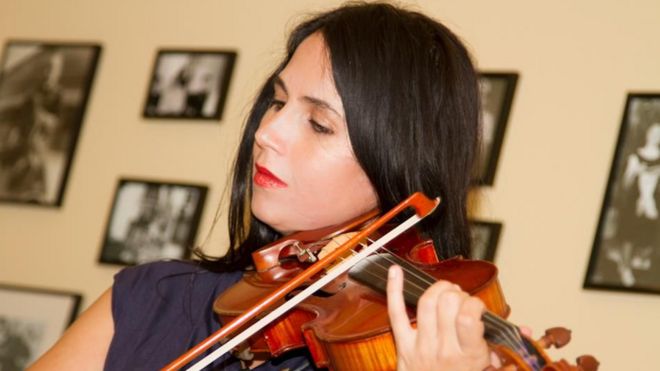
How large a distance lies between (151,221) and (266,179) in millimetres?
1458

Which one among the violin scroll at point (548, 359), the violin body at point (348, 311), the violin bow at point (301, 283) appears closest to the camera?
the violin scroll at point (548, 359)

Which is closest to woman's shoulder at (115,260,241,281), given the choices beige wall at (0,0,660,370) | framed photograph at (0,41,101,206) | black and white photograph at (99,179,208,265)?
beige wall at (0,0,660,370)

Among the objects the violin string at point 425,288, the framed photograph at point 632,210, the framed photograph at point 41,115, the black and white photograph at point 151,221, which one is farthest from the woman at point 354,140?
the framed photograph at point 41,115

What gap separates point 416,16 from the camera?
5.73 feet

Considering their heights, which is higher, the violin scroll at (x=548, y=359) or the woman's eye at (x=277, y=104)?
the woman's eye at (x=277, y=104)

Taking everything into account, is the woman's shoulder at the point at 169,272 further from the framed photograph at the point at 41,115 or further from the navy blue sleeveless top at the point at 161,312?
the framed photograph at the point at 41,115

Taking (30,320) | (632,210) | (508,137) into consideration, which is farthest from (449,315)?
(30,320)

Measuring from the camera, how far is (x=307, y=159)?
1.60 meters

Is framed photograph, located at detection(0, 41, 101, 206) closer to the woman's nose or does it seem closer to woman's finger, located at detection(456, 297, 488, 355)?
the woman's nose

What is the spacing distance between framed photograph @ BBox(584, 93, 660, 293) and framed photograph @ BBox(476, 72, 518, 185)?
0.84 feet

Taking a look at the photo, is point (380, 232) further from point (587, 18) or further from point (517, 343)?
point (587, 18)

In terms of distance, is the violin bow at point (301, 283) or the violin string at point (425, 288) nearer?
the violin string at point (425, 288)

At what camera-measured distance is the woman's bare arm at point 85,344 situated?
1739 mm

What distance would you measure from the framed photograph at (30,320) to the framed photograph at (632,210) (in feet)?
4.54
